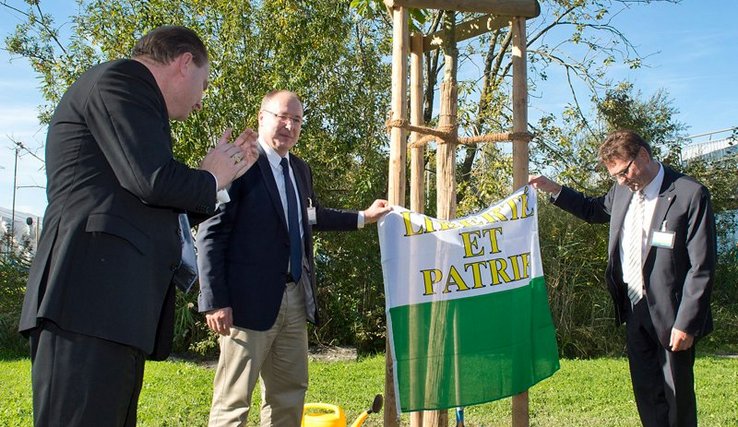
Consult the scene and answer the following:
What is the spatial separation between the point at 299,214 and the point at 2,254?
885 centimetres

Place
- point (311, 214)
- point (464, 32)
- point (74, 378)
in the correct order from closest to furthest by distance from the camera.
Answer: point (74, 378) → point (311, 214) → point (464, 32)

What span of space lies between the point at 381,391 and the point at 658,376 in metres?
3.05

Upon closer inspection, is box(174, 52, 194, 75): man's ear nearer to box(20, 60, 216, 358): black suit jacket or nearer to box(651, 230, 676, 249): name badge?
box(20, 60, 216, 358): black suit jacket

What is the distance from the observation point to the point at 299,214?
3623 millimetres

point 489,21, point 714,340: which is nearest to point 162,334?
point 489,21

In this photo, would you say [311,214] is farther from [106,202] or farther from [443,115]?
[106,202]

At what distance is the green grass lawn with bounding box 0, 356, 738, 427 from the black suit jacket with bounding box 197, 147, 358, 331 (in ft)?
7.10

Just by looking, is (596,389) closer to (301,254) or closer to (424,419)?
(424,419)

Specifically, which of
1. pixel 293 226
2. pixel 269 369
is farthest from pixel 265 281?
pixel 269 369

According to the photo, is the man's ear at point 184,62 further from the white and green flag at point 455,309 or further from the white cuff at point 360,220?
the white cuff at point 360,220

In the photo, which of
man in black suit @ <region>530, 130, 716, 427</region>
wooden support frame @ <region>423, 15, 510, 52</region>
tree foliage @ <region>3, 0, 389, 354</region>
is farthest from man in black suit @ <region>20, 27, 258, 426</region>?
tree foliage @ <region>3, 0, 389, 354</region>

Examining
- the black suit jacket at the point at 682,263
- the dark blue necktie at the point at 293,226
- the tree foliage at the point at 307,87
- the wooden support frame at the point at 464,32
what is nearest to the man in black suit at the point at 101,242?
the dark blue necktie at the point at 293,226

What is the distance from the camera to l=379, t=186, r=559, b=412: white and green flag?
10.9 feet

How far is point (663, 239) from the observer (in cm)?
388
